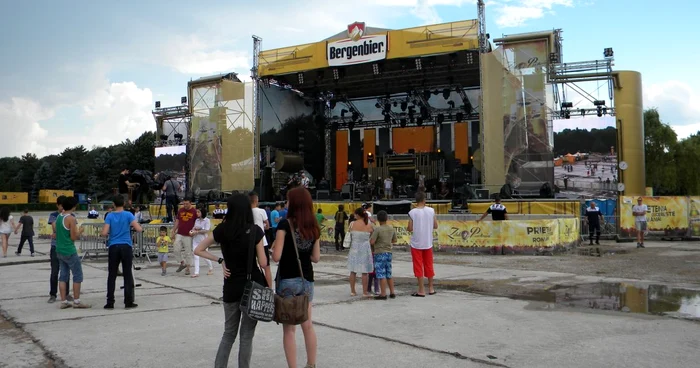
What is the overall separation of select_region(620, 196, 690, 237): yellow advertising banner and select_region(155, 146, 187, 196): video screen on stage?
23.4 m

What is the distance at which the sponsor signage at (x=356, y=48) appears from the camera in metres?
25.1

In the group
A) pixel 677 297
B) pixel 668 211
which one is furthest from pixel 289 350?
pixel 668 211

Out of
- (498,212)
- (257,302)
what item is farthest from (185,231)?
(498,212)

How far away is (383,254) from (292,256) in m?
4.14

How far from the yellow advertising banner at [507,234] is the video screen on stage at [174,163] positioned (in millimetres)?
19856

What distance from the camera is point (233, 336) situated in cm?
428

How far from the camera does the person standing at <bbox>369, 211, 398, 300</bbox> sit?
27.3 feet

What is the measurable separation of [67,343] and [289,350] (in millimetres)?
2798

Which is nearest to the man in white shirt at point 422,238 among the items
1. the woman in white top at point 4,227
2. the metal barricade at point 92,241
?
the metal barricade at point 92,241

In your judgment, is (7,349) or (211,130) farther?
(211,130)

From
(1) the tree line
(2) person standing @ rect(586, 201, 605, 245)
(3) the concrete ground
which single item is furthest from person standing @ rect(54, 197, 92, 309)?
(1) the tree line

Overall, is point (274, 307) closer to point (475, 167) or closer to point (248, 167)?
point (248, 167)

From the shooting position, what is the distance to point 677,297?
806 centimetres

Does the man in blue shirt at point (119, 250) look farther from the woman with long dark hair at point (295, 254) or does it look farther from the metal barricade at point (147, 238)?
the metal barricade at point (147, 238)
